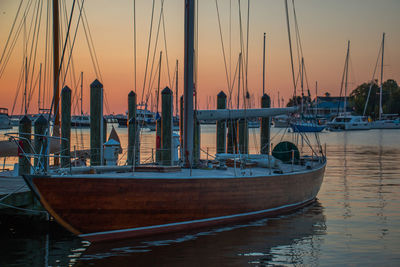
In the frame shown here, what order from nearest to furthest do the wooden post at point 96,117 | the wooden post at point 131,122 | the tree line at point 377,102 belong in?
the wooden post at point 96,117 → the wooden post at point 131,122 → the tree line at point 377,102

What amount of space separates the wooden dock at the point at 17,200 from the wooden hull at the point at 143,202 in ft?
7.76

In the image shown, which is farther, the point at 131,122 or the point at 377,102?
the point at 377,102

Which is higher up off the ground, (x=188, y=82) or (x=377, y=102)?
(x=377, y=102)

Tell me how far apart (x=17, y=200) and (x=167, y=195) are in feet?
14.9

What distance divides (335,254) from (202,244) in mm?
3204

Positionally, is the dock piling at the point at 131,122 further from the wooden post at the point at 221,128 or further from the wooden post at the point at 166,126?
the wooden post at the point at 166,126

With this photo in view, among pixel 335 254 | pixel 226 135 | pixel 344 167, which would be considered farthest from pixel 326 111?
pixel 335 254

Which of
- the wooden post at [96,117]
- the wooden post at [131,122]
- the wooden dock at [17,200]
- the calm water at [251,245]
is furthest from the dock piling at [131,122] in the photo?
the calm water at [251,245]

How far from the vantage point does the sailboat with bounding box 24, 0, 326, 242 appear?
1167cm

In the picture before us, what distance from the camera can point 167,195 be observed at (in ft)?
41.1

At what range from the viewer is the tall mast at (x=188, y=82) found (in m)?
14.2

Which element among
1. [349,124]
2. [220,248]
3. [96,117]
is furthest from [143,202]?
[349,124]

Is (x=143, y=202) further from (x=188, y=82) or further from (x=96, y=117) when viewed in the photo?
(x=96, y=117)

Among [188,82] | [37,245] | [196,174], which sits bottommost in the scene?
[37,245]
